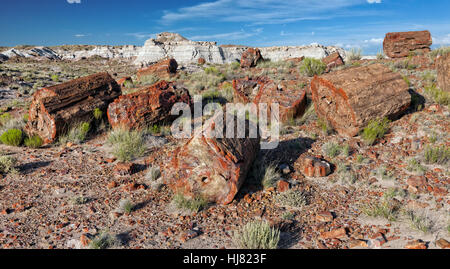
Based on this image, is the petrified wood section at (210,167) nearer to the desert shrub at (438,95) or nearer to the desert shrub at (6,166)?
the desert shrub at (6,166)

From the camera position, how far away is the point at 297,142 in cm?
623

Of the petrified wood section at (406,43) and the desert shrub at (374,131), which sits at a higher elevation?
the petrified wood section at (406,43)

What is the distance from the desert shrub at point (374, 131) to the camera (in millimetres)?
5906

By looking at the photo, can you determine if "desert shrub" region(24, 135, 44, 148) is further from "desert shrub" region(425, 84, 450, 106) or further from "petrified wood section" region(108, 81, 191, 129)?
"desert shrub" region(425, 84, 450, 106)

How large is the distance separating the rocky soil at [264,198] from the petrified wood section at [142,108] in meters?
0.84

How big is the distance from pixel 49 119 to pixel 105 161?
7.89ft

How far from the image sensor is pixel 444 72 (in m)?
7.41

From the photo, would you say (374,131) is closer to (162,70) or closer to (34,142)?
(34,142)

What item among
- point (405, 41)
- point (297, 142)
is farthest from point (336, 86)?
point (405, 41)

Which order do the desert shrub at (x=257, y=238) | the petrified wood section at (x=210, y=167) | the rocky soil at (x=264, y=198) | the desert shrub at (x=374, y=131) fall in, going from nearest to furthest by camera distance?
1. the desert shrub at (x=257, y=238)
2. the rocky soil at (x=264, y=198)
3. the petrified wood section at (x=210, y=167)
4. the desert shrub at (x=374, y=131)

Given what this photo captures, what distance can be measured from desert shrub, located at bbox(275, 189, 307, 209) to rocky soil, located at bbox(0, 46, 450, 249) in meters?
0.07

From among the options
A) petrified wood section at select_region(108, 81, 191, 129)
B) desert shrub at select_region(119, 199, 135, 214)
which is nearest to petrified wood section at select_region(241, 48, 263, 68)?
petrified wood section at select_region(108, 81, 191, 129)

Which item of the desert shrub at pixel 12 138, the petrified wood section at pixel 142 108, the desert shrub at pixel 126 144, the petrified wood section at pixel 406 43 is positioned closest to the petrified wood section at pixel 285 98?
the petrified wood section at pixel 142 108
